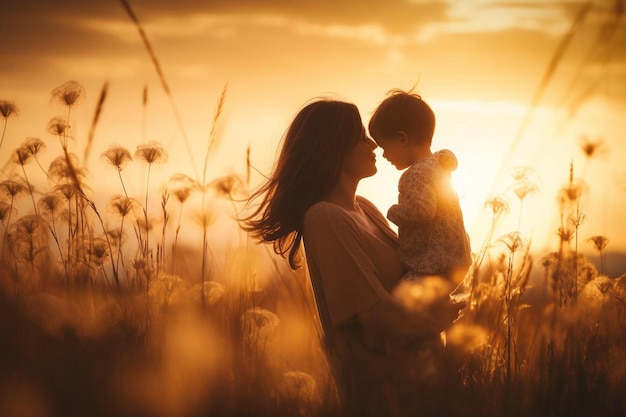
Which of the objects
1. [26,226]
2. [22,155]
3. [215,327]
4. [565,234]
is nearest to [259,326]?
[215,327]

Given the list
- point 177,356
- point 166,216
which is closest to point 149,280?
point 166,216

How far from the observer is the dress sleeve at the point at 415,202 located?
3467 millimetres

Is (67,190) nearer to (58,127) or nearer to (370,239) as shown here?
(58,127)

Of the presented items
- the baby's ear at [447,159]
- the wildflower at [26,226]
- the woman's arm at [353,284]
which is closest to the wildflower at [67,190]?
the wildflower at [26,226]

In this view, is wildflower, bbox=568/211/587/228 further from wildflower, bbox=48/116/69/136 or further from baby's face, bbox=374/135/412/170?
wildflower, bbox=48/116/69/136

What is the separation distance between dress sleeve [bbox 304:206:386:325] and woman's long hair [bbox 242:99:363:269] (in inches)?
7.9

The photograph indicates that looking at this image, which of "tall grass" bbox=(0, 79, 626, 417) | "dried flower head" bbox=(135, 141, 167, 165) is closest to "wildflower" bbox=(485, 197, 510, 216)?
"tall grass" bbox=(0, 79, 626, 417)

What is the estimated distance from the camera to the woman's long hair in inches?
129

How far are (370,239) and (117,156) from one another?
4.67ft

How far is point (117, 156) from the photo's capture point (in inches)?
148

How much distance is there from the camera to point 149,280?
3.45 metres

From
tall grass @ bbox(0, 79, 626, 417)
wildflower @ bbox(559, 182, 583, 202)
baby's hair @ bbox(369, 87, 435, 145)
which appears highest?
baby's hair @ bbox(369, 87, 435, 145)

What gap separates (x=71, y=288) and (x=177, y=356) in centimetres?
74

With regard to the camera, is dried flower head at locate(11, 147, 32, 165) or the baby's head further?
dried flower head at locate(11, 147, 32, 165)
